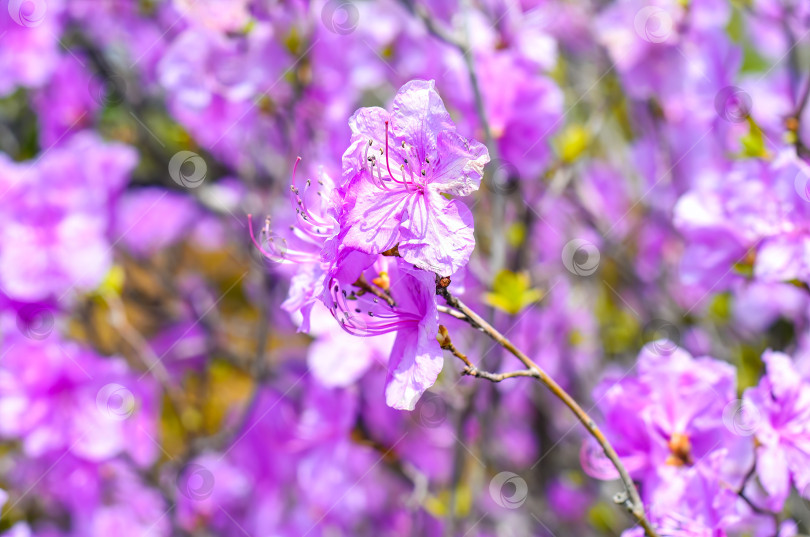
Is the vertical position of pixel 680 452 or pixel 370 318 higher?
pixel 370 318

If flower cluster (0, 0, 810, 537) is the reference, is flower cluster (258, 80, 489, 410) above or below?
above

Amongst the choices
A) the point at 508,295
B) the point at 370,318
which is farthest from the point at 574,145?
the point at 370,318

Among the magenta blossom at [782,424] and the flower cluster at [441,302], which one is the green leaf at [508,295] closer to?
the flower cluster at [441,302]

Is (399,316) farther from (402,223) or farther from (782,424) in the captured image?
(782,424)

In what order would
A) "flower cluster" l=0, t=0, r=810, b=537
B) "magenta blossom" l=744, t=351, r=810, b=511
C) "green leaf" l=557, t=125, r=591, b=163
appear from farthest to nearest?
1. "green leaf" l=557, t=125, r=591, b=163
2. "flower cluster" l=0, t=0, r=810, b=537
3. "magenta blossom" l=744, t=351, r=810, b=511

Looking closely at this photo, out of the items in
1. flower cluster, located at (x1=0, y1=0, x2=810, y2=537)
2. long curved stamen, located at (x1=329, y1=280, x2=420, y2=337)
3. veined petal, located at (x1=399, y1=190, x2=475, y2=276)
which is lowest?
flower cluster, located at (x1=0, y1=0, x2=810, y2=537)

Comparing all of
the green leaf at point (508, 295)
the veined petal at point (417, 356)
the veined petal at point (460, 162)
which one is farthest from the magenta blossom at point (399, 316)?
the green leaf at point (508, 295)

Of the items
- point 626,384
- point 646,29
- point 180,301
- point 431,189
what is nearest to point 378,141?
point 431,189

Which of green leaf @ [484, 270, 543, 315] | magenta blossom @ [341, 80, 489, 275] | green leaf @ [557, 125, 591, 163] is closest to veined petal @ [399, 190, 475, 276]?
magenta blossom @ [341, 80, 489, 275]

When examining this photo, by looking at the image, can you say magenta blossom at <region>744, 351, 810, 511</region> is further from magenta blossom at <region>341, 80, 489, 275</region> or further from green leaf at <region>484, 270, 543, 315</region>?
magenta blossom at <region>341, 80, 489, 275</region>

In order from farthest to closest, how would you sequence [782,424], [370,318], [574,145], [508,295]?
[574,145] → [508,295] → [782,424] → [370,318]
